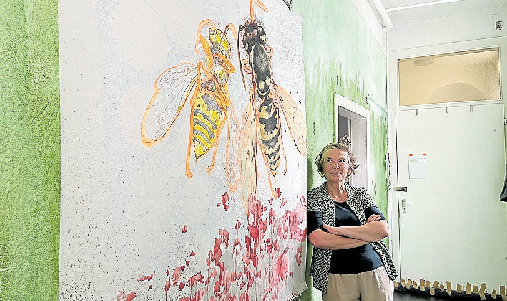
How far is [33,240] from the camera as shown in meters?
1.06

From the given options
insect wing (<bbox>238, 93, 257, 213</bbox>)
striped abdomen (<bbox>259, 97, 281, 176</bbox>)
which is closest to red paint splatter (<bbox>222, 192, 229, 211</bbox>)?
insect wing (<bbox>238, 93, 257, 213</bbox>)

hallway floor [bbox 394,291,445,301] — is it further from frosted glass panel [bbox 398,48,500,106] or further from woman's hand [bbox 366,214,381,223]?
woman's hand [bbox 366,214,381,223]

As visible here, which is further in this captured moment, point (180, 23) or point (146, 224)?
point (180, 23)

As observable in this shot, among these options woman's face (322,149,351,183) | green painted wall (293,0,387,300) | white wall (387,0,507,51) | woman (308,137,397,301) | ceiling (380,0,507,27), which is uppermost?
ceiling (380,0,507,27)

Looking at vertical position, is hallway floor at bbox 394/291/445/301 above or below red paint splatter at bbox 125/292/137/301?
below

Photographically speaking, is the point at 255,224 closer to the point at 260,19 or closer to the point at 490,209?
the point at 260,19

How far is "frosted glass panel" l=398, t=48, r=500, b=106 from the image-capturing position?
546cm

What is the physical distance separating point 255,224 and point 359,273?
0.92m

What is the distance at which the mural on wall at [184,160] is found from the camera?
3.96 ft

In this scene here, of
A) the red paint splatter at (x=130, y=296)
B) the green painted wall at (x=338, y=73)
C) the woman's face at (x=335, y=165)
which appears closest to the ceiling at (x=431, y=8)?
the green painted wall at (x=338, y=73)

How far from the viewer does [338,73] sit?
11.6ft

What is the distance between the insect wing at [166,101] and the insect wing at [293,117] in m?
0.80

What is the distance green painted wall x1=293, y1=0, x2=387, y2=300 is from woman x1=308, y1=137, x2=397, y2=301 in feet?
0.57

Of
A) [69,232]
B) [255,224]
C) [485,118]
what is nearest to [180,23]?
[69,232]
